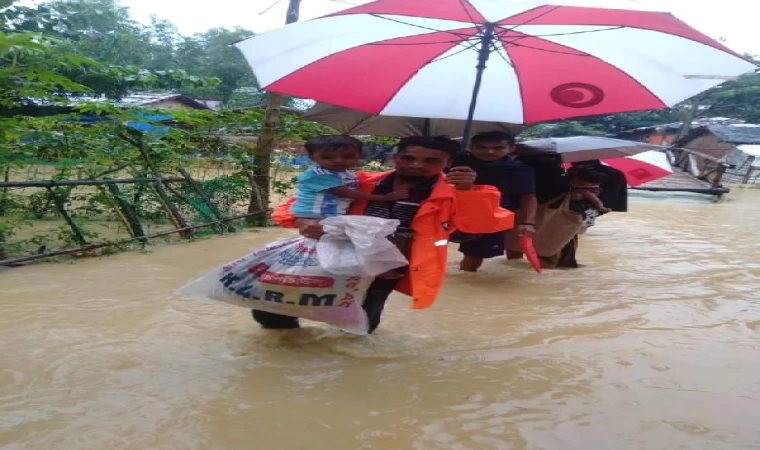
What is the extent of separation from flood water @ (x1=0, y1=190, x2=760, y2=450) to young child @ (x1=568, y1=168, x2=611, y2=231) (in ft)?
3.25

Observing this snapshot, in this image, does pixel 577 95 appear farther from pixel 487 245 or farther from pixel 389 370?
pixel 389 370

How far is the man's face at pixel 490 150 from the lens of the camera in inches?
176

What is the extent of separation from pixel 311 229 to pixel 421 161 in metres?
0.69

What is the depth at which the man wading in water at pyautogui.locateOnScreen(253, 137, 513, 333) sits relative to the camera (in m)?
3.00

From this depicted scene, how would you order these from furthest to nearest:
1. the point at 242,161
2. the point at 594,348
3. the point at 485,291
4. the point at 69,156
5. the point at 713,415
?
the point at 242,161, the point at 69,156, the point at 485,291, the point at 594,348, the point at 713,415

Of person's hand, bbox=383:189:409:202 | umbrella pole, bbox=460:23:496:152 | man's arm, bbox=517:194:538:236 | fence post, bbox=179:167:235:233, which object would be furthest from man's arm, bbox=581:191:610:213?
fence post, bbox=179:167:235:233

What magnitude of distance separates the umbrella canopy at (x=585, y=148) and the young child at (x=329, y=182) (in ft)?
9.63

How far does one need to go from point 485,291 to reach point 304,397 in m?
2.80

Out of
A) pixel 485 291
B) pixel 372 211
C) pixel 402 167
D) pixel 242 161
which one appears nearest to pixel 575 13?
pixel 402 167

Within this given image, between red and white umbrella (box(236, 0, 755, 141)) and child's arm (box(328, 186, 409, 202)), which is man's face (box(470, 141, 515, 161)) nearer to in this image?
red and white umbrella (box(236, 0, 755, 141))

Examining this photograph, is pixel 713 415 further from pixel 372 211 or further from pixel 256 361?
pixel 256 361

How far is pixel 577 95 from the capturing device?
3633mm

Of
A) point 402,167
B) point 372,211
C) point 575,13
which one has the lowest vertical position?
point 372,211

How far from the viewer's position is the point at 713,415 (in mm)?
2641
